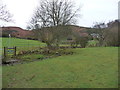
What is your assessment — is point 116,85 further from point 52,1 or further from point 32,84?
point 52,1

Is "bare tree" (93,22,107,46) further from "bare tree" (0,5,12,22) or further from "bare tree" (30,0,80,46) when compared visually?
"bare tree" (0,5,12,22)

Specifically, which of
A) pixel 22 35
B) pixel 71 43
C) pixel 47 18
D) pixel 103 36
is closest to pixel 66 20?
pixel 47 18

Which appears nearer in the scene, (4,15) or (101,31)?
(4,15)

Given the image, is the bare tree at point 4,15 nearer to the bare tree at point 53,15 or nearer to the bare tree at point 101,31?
the bare tree at point 53,15

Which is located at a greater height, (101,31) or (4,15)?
(101,31)

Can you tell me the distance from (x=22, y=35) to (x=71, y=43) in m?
17.7

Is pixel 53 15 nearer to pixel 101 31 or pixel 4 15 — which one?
pixel 4 15

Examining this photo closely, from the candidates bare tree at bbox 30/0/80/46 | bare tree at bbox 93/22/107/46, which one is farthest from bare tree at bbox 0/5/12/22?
bare tree at bbox 93/22/107/46

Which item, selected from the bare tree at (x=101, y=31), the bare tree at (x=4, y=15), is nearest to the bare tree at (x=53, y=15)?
the bare tree at (x=4, y=15)

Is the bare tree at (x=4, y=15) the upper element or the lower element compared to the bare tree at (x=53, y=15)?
lower

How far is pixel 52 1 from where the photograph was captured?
15305 millimetres

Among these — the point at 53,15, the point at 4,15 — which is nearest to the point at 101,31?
the point at 53,15

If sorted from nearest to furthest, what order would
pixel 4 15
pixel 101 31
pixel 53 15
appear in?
1. pixel 4 15
2. pixel 53 15
3. pixel 101 31

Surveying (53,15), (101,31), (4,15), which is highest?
(53,15)
